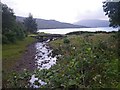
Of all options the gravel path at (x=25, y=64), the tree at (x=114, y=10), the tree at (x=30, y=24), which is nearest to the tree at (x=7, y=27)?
the gravel path at (x=25, y=64)

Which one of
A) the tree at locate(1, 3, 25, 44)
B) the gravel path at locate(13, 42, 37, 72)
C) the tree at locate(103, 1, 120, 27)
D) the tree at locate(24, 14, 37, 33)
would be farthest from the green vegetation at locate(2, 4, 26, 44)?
the tree at locate(24, 14, 37, 33)

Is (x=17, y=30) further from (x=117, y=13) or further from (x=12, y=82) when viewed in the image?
(x=12, y=82)

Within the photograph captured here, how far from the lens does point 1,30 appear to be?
6231 cm

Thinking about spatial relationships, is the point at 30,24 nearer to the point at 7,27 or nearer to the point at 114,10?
the point at 7,27

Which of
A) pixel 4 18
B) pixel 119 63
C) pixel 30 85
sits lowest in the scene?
pixel 30 85

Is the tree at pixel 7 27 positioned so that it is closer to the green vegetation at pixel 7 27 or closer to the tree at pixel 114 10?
the green vegetation at pixel 7 27

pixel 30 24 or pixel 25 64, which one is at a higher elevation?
pixel 30 24

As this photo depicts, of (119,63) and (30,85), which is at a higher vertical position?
(119,63)

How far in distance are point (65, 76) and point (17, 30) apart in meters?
49.2

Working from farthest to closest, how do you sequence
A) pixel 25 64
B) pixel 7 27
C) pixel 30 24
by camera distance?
pixel 30 24, pixel 7 27, pixel 25 64

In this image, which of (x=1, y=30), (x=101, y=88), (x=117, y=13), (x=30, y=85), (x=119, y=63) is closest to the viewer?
(x=101, y=88)

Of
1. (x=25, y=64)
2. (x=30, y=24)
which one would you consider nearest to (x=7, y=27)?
(x=25, y=64)

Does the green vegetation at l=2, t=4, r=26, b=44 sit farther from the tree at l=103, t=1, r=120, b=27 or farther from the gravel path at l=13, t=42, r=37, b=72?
the tree at l=103, t=1, r=120, b=27

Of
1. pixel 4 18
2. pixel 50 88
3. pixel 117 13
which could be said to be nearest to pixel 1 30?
pixel 4 18
